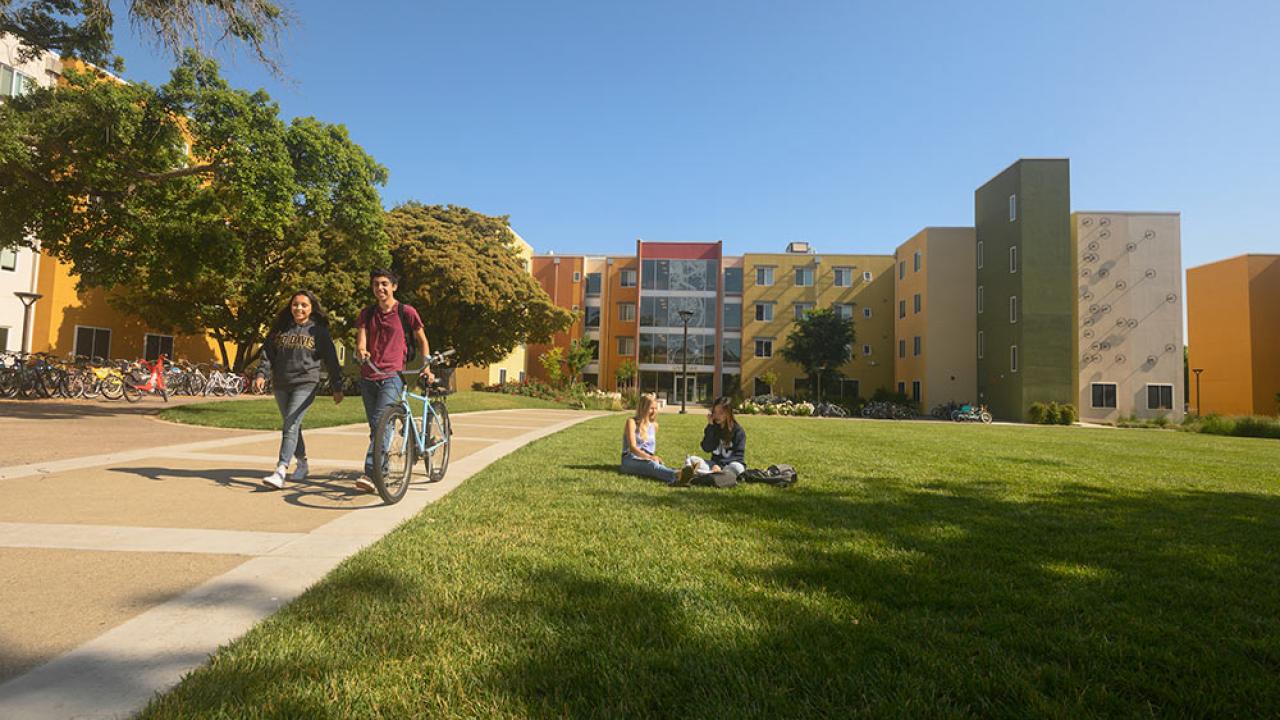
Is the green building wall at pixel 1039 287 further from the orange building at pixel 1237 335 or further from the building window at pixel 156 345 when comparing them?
the building window at pixel 156 345

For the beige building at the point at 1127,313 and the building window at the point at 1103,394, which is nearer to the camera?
the beige building at the point at 1127,313

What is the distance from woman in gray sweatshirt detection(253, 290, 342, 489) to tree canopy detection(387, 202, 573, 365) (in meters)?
20.6

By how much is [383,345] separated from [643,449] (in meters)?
2.80

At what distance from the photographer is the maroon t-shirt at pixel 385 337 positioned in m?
5.55

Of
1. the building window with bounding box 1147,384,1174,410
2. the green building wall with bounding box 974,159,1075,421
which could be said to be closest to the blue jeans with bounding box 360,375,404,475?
the green building wall with bounding box 974,159,1075,421

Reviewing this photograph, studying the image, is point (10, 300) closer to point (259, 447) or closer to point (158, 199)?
point (158, 199)

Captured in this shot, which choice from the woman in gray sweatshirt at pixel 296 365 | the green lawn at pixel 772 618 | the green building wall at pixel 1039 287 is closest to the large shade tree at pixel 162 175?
the woman in gray sweatshirt at pixel 296 365

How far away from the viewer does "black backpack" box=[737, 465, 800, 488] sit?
6141 millimetres

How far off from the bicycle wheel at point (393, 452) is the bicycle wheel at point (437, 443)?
35 centimetres

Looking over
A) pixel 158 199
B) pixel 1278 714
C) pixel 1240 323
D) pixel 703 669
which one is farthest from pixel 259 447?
pixel 1240 323

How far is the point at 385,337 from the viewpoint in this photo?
221 inches

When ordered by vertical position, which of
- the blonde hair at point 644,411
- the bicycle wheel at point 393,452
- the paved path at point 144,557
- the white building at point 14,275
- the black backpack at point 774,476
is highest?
the white building at point 14,275

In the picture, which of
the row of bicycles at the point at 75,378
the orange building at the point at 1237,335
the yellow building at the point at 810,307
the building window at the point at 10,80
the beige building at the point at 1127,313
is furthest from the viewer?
the yellow building at the point at 810,307

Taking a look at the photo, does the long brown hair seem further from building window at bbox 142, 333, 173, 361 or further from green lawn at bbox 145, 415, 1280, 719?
building window at bbox 142, 333, 173, 361
